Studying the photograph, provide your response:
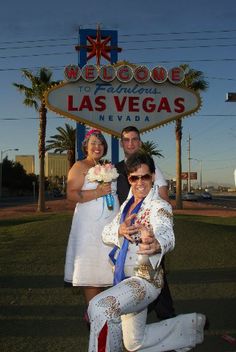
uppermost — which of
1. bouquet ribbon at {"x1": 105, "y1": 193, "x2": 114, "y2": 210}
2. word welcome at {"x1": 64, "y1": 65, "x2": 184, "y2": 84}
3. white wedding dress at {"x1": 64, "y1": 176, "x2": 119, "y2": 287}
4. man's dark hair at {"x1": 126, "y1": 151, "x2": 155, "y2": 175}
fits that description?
word welcome at {"x1": 64, "y1": 65, "x2": 184, "y2": 84}

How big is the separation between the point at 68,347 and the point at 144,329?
5.02ft

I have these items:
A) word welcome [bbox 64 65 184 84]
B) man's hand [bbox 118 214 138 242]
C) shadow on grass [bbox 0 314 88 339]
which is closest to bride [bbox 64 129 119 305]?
man's hand [bbox 118 214 138 242]

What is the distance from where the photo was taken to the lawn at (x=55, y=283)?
5.07m

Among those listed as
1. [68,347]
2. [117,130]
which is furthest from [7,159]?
[68,347]

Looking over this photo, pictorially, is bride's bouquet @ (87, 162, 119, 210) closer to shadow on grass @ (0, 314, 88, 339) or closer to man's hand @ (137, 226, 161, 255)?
man's hand @ (137, 226, 161, 255)

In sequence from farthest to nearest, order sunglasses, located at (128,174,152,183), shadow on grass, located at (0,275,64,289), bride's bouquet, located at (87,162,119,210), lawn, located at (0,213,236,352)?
shadow on grass, located at (0,275,64,289) → lawn, located at (0,213,236,352) → bride's bouquet, located at (87,162,119,210) → sunglasses, located at (128,174,152,183)

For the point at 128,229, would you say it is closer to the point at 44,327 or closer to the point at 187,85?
the point at 44,327

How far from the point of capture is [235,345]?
475 cm

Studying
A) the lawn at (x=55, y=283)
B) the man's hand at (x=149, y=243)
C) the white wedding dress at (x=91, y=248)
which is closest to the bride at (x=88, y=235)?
the white wedding dress at (x=91, y=248)

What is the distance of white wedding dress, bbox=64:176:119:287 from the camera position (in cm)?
399

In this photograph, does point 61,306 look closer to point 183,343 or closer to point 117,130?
point 183,343

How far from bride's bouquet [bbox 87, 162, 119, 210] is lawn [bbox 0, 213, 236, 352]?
1042 mm

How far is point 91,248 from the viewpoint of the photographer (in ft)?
13.1

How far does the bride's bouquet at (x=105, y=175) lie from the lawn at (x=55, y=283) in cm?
104
